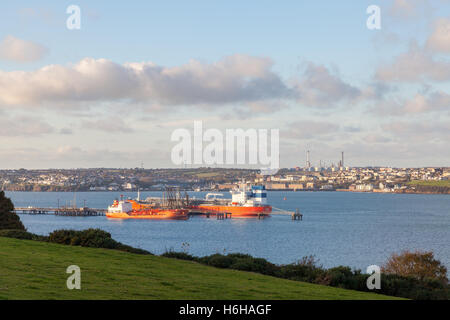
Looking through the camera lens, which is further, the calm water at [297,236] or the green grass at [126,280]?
the calm water at [297,236]

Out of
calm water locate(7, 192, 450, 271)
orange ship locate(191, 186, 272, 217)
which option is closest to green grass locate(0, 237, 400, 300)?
calm water locate(7, 192, 450, 271)

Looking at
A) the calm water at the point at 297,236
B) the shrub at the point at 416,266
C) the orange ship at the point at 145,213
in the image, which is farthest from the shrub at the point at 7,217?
the orange ship at the point at 145,213

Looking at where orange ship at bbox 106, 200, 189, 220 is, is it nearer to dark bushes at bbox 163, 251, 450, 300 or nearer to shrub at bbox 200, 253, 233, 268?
dark bushes at bbox 163, 251, 450, 300

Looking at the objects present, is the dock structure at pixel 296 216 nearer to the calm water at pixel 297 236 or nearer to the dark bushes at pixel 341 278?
the calm water at pixel 297 236

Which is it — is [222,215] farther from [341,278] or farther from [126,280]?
[126,280]

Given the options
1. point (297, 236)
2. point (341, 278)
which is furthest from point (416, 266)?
point (297, 236)
